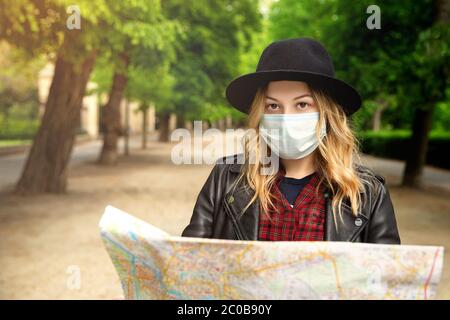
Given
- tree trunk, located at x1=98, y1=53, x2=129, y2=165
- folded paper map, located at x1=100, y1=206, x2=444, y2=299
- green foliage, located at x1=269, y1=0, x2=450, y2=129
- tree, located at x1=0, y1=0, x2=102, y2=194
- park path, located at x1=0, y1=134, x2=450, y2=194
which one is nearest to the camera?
folded paper map, located at x1=100, y1=206, x2=444, y2=299

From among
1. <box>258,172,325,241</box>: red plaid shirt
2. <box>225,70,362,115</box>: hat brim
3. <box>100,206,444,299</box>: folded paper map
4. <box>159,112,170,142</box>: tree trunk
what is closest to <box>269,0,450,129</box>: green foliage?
<box>225,70,362,115</box>: hat brim

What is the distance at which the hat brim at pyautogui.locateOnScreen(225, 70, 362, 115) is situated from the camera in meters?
2.15

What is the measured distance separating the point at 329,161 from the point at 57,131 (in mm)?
12506

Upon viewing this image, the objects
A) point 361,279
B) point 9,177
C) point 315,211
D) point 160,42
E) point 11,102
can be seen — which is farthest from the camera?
point 11,102

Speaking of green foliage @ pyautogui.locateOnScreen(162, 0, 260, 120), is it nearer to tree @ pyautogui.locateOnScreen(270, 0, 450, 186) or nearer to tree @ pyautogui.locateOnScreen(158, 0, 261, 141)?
tree @ pyautogui.locateOnScreen(158, 0, 261, 141)

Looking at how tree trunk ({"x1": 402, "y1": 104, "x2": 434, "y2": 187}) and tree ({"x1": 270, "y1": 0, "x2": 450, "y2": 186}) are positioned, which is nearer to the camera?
tree ({"x1": 270, "y1": 0, "x2": 450, "y2": 186})

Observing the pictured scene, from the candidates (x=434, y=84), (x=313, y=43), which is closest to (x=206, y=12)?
(x=434, y=84)

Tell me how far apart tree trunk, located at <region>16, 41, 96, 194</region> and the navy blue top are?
1200 centimetres

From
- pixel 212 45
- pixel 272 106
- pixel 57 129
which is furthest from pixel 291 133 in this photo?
pixel 212 45

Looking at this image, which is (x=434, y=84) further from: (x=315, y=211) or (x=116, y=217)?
(x=116, y=217)

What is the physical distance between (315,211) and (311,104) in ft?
1.28

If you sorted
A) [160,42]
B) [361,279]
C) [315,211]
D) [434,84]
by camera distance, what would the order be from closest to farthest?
[361,279] → [315,211] → [160,42] → [434,84]
